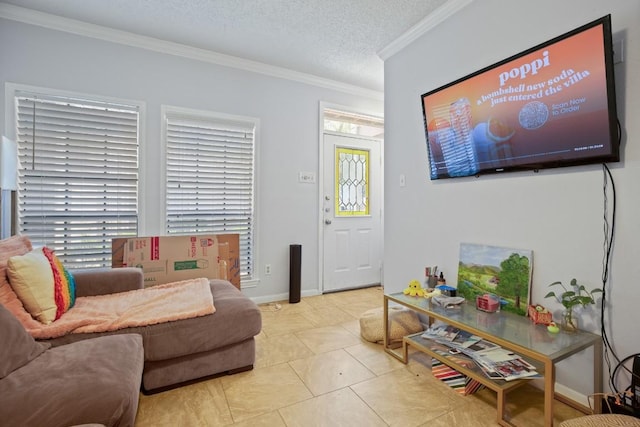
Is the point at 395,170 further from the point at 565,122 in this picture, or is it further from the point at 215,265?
the point at 215,265

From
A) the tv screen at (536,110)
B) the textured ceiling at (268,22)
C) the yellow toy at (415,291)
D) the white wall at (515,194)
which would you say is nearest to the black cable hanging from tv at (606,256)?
the white wall at (515,194)

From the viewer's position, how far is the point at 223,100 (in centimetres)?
319

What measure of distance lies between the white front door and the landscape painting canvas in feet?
5.95

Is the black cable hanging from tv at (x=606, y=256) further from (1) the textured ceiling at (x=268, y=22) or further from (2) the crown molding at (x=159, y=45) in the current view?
(2) the crown molding at (x=159, y=45)

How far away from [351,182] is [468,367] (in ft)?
8.63

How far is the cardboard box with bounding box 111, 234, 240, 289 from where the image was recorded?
2725 mm

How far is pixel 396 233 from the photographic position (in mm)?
2898

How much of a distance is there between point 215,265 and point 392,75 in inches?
98.7

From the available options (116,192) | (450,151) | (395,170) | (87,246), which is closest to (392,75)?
(395,170)

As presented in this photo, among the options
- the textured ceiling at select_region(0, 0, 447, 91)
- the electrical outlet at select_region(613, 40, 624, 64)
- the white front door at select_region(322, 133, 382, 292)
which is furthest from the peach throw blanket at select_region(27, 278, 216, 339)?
the electrical outlet at select_region(613, 40, 624, 64)

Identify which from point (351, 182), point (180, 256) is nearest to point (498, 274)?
point (351, 182)

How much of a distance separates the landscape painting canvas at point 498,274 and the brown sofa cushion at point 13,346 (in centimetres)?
243

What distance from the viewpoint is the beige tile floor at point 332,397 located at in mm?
1564

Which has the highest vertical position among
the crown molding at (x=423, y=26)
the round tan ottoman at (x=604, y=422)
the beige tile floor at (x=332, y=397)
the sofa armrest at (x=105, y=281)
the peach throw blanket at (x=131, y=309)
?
the crown molding at (x=423, y=26)
